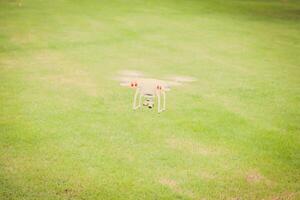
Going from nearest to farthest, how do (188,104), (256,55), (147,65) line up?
1. (188,104)
2. (147,65)
3. (256,55)

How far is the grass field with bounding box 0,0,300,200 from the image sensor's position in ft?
23.5

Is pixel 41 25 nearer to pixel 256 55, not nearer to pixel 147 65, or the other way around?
pixel 147 65

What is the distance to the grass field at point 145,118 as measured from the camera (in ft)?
23.5

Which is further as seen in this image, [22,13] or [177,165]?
[22,13]

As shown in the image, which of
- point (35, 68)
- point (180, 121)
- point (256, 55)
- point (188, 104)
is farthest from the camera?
point (256, 55)

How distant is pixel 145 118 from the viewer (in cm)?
984

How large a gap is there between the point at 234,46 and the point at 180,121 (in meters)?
9.48

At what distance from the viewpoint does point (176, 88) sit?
12078mm

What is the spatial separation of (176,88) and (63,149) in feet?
16.3

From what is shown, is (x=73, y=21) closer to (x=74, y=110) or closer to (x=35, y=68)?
(x=35, y=68)

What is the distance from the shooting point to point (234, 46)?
59.6 ft

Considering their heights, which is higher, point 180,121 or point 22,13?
point 22,13

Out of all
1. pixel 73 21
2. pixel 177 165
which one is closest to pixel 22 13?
pixel 73 21

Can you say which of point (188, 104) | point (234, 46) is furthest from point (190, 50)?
point (188, 104)
